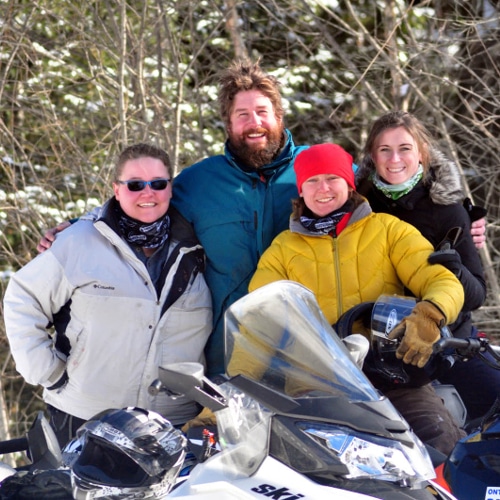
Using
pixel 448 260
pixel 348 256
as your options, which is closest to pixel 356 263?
pixel 348 256

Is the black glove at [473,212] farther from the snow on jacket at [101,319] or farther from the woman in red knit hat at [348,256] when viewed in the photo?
the snow on jacket at [101,319]

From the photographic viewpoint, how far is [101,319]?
3545 mm

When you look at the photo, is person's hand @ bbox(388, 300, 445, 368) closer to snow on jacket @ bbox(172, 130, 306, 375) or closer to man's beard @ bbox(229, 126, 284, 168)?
snow on jacket @ bbox(172, 130, 306, 375)

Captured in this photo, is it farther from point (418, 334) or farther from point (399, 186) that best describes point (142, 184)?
point (418, 334)

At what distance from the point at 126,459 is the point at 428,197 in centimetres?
179

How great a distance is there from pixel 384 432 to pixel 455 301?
847 mm

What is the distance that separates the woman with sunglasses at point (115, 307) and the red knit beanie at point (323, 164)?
23.0 inches

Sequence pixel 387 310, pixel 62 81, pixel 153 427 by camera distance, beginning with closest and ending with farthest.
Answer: pixel 153 427 → pixel 387 310 → pixel 62 81

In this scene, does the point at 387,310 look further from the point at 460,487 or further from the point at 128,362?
the point at 128,362

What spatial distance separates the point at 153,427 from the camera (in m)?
2.42

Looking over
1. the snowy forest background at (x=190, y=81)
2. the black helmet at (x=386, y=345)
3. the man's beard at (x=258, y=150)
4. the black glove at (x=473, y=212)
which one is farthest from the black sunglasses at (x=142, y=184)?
the snowy forest background at (x=190, y=81)

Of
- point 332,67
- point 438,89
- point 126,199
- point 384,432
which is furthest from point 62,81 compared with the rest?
point 384,432

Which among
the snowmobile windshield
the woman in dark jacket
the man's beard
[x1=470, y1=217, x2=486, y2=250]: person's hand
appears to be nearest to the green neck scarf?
the woman in dark jacket

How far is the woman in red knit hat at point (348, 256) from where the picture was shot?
301 centimetres
